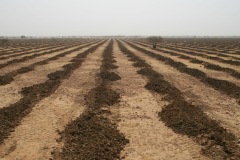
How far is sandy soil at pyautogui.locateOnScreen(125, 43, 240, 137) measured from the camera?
9805 mm

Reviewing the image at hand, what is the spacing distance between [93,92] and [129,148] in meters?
6.42

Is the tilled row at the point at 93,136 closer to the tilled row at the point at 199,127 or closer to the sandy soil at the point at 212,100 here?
the tilled row at the point at 199,127

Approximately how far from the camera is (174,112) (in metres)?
10.4

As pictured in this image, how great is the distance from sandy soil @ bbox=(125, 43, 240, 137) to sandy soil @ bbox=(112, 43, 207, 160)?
69.0 inches

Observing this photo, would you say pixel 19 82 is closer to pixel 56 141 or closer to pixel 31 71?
pixel 31 71

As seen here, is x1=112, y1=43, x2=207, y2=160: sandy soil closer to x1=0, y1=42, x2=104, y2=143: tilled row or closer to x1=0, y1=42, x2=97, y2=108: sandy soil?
x1=0, y1=42, x2=104, y2=143: tilled row

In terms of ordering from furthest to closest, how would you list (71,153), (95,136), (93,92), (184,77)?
(184,77) → (93,92) → (95,136) → (71,153)

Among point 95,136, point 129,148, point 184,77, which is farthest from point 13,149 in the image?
point 184,77

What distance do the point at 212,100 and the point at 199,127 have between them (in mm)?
3994

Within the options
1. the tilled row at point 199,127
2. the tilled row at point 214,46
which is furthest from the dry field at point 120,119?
the tilled row at point 214,46

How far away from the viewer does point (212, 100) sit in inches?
492

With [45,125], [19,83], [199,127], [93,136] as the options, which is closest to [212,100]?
[199,127]

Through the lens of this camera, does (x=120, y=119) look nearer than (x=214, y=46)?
Yes

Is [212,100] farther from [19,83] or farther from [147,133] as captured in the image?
[19,83]
